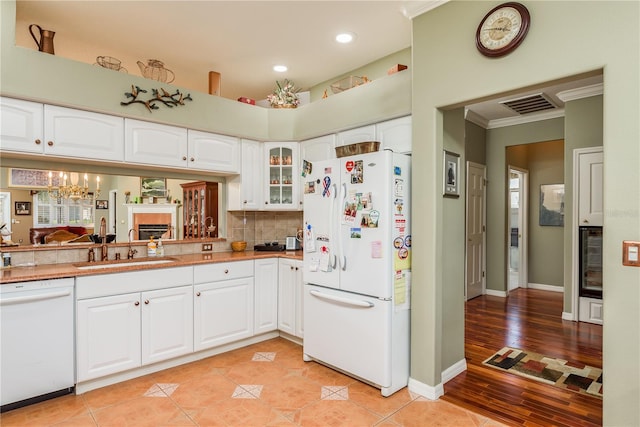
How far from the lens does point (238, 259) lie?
3389 mm

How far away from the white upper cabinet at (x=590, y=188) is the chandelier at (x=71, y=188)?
5.30m

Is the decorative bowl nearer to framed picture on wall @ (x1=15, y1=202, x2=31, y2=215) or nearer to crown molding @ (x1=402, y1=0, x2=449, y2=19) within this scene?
framed picture on wall @ (x1=15, y1=202, x2=31, y2=215)

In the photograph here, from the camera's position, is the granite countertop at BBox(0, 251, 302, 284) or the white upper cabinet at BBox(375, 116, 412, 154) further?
the white upper cabinet at BBox(375, 116, 412, 154)

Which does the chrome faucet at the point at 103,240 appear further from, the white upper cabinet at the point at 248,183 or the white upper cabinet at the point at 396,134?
the white upper cabinet at the point at 396,134

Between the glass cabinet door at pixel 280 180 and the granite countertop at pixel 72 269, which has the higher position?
the glass cabinet door at pixel 280 180

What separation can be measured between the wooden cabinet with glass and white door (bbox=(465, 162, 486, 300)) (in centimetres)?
365

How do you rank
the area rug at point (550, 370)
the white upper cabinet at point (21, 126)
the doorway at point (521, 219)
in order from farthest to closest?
the doorway at point (521, 219) → the area rug at point (550, 370) → the white upper cabinet at point (21, 126)

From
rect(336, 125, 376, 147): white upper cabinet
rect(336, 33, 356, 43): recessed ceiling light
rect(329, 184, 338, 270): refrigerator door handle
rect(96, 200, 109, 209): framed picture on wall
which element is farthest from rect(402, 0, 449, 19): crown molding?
rect(96, 200, 109, 209): framed picture on wall

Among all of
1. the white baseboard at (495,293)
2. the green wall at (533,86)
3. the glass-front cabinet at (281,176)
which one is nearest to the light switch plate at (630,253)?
the green wall at (533,86)

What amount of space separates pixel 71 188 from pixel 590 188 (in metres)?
5.53

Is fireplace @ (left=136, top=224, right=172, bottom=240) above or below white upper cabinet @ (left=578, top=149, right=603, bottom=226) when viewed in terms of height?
below

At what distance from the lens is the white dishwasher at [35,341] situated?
2293mm

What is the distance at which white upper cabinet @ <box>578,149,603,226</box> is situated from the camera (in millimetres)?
4234

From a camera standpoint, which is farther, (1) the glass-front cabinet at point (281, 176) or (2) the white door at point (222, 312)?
(1) the glass-front cabinet at point (281, 176)
